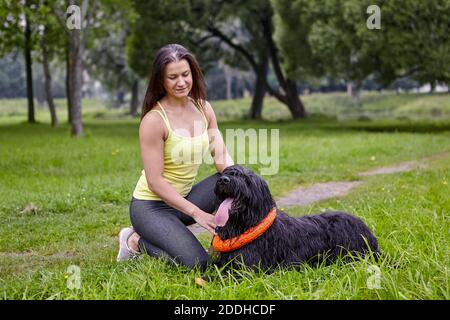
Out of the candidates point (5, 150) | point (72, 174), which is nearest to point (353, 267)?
point (72, 174)

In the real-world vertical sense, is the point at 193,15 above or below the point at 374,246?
above

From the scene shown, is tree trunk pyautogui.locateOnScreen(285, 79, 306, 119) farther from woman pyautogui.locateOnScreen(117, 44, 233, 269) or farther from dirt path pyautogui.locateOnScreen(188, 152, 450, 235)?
woman pyautogui.locateOnScreen(117, 44, 233, 269)

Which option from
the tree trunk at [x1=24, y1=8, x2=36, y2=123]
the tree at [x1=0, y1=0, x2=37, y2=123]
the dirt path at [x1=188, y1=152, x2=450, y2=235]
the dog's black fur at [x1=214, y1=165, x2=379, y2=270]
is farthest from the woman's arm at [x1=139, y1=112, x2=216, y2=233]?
the tree trunk at [x1=24, y1=8, x2=36, y2=123]

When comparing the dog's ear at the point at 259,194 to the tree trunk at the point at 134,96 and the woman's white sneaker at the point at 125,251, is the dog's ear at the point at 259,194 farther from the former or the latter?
the tree trunk at the point at 134,96

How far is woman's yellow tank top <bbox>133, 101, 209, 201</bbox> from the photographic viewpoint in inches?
190

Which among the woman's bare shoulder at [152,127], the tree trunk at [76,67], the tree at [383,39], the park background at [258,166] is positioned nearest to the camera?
the park background at [258,166]

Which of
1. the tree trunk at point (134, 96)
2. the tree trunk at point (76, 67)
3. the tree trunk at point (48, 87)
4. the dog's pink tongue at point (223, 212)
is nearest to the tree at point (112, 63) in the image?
the tree trunk at point (134, 96)

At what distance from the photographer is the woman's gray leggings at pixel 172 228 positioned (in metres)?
4.61

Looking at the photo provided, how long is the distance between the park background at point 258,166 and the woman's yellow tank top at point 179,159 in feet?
2.20

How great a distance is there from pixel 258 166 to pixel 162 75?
6.92 metres

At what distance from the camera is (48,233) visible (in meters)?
6.50
